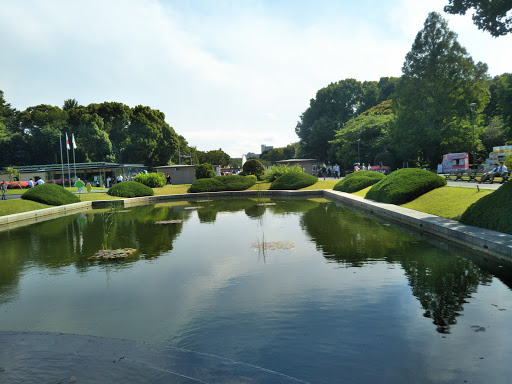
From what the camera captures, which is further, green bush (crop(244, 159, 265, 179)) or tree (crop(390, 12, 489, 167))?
tree (crop(390, 12, 489, 167))

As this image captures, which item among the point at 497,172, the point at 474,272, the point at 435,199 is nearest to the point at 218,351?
the point at 474,272

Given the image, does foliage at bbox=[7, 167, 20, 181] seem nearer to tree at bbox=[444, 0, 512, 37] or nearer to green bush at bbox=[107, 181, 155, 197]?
green bush at bbox=[107, 181, 155, 197]

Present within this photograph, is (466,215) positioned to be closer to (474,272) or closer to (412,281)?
(474,272)

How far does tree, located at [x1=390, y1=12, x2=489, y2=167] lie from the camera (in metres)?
42.2

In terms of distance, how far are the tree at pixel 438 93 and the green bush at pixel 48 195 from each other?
36360 mm

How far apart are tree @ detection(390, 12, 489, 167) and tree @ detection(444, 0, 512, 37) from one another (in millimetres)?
30211

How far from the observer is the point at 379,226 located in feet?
42.2

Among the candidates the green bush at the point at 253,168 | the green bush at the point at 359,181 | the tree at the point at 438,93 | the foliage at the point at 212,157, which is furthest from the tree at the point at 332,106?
the green bush at the point at 359,181

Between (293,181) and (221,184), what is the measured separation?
613 centimetres

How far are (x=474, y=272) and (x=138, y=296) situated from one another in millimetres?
6082

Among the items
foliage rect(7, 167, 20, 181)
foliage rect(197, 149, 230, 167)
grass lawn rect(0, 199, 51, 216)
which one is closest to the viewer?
grass lawn rect(0, 199, 51, 216)

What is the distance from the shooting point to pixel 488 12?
1327cm

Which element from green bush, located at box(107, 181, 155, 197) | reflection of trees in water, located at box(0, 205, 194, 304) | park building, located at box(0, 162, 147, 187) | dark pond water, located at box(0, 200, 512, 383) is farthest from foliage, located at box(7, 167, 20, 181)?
dark pond water, located at box(0, 200, 512, 383)

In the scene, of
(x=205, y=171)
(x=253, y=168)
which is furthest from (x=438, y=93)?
(x=205, y=171)
